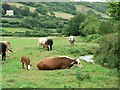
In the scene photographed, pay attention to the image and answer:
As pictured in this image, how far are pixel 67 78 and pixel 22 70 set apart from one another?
3103 millimetres

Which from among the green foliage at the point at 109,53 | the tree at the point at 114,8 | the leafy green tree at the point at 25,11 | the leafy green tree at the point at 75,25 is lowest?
the leafy green tree at the point at 75,25

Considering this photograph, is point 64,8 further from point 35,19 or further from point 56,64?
point 56,64

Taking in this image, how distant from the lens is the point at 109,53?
1941 cm

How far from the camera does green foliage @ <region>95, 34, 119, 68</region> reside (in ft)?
58.7

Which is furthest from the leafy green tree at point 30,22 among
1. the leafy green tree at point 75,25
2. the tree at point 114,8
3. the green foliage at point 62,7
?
the tree at point 114,8

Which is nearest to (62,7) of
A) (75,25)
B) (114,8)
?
(75,25)

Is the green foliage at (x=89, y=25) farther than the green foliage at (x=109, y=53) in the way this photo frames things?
Yes

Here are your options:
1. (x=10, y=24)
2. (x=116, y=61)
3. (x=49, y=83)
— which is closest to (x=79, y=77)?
(x=49, y=83)

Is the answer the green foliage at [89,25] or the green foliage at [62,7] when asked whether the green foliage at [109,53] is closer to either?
the green foliage at [89,25]

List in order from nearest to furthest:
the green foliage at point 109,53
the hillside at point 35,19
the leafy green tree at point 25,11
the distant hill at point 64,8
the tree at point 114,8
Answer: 1. the tree at point 114,8
2. the green foliage at point 109,53
3. the hillside at point 35,19
4. the leafy green tree at point 25,11
5. the distant hill at point 64,8

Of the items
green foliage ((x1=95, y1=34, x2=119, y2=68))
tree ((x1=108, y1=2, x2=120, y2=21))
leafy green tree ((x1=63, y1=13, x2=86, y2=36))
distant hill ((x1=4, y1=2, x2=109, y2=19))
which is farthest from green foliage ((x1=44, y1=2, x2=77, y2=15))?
tree ((x1=108, y1=2, x2=120, y2=21))

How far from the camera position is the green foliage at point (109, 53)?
17888mm

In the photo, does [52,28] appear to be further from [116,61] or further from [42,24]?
[116,61]

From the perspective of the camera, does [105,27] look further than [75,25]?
No
